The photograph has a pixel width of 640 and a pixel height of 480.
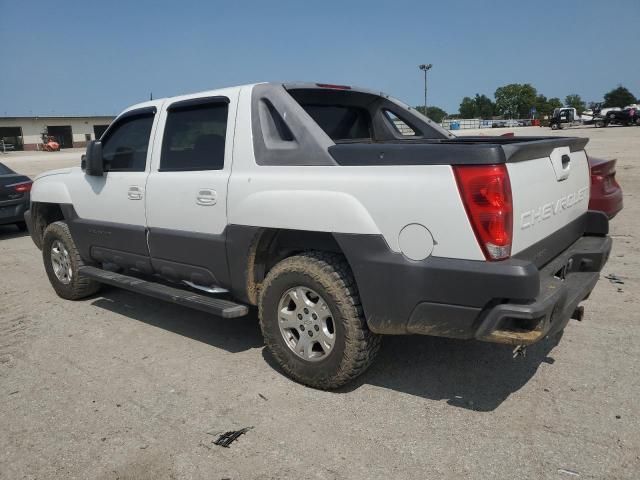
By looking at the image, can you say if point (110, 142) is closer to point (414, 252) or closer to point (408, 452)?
point (414, 252)

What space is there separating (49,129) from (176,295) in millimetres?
77033

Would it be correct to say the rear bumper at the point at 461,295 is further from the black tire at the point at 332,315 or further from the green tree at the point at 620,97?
the green tree at the point at 620,97

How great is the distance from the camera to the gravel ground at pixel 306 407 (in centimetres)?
275

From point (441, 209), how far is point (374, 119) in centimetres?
230

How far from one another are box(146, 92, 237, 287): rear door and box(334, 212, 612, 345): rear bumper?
1.18 meters

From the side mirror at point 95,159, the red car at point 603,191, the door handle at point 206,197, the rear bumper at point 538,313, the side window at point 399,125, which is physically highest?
the side window at point 399,125

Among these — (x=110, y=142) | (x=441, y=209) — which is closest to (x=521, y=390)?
(x=441, y=209)

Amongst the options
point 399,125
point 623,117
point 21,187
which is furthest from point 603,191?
point 623,117

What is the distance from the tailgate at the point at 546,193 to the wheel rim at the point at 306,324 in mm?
1220

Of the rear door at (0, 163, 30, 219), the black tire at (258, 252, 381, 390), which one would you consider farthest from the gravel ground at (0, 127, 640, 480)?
the rear door at (0, 163, 30, 219)

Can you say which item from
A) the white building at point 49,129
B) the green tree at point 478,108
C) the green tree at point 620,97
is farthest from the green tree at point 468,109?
the white building at point 49,129

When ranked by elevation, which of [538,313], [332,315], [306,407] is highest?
[538,313]

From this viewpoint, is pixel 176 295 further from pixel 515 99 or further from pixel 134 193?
pixel 515 99

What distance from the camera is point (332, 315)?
3305mm
